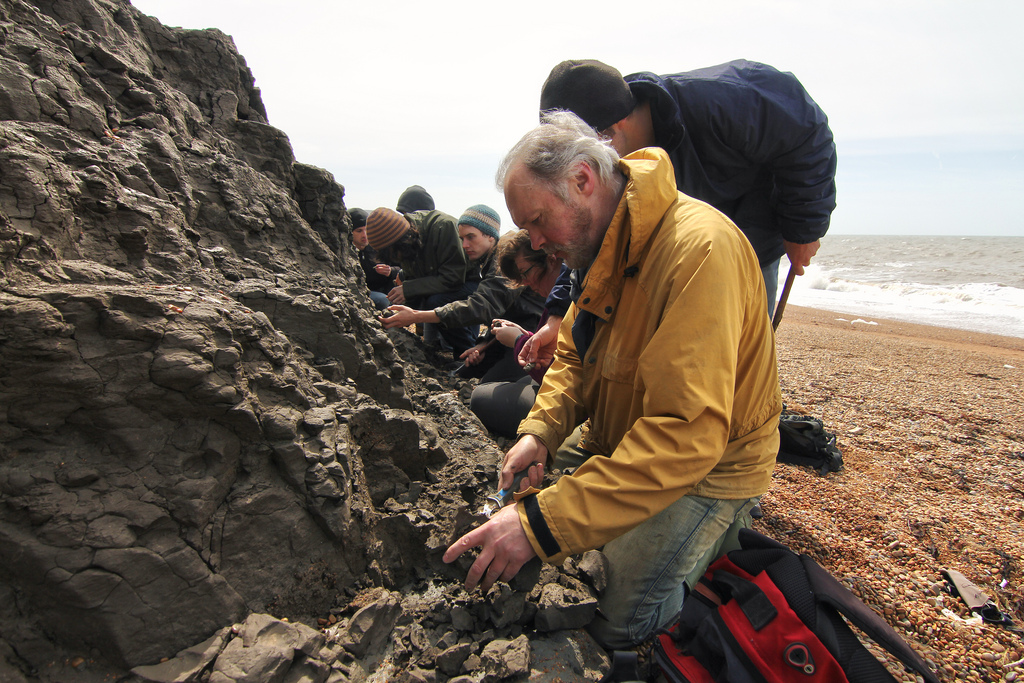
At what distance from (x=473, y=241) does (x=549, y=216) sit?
3.72m

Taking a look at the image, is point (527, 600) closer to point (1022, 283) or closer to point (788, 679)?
point (788, 679)

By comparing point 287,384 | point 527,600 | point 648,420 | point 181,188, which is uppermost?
point 181,188

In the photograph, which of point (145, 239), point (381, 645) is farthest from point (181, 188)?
point (381, 645)

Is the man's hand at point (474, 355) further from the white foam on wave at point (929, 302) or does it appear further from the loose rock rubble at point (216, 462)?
the white foam on wave at point (929, 302)

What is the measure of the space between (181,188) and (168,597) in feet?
6.39

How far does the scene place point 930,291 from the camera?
20.3 m

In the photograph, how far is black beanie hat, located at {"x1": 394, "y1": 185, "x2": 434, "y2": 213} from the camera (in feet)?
32.0

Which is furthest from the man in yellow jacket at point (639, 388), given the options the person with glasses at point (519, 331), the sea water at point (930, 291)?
the sea water at point (930, 291)

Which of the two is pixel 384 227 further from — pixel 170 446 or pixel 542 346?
pixel 170 446

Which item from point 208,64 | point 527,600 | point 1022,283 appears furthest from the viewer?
point 1022,283

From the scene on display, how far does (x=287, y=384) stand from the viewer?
2.12 meters

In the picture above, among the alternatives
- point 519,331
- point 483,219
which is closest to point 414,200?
point 483,219

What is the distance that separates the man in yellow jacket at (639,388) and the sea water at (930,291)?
13.2m

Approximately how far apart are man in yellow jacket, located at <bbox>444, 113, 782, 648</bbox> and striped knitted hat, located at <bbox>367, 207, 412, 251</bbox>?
3.35 meters
